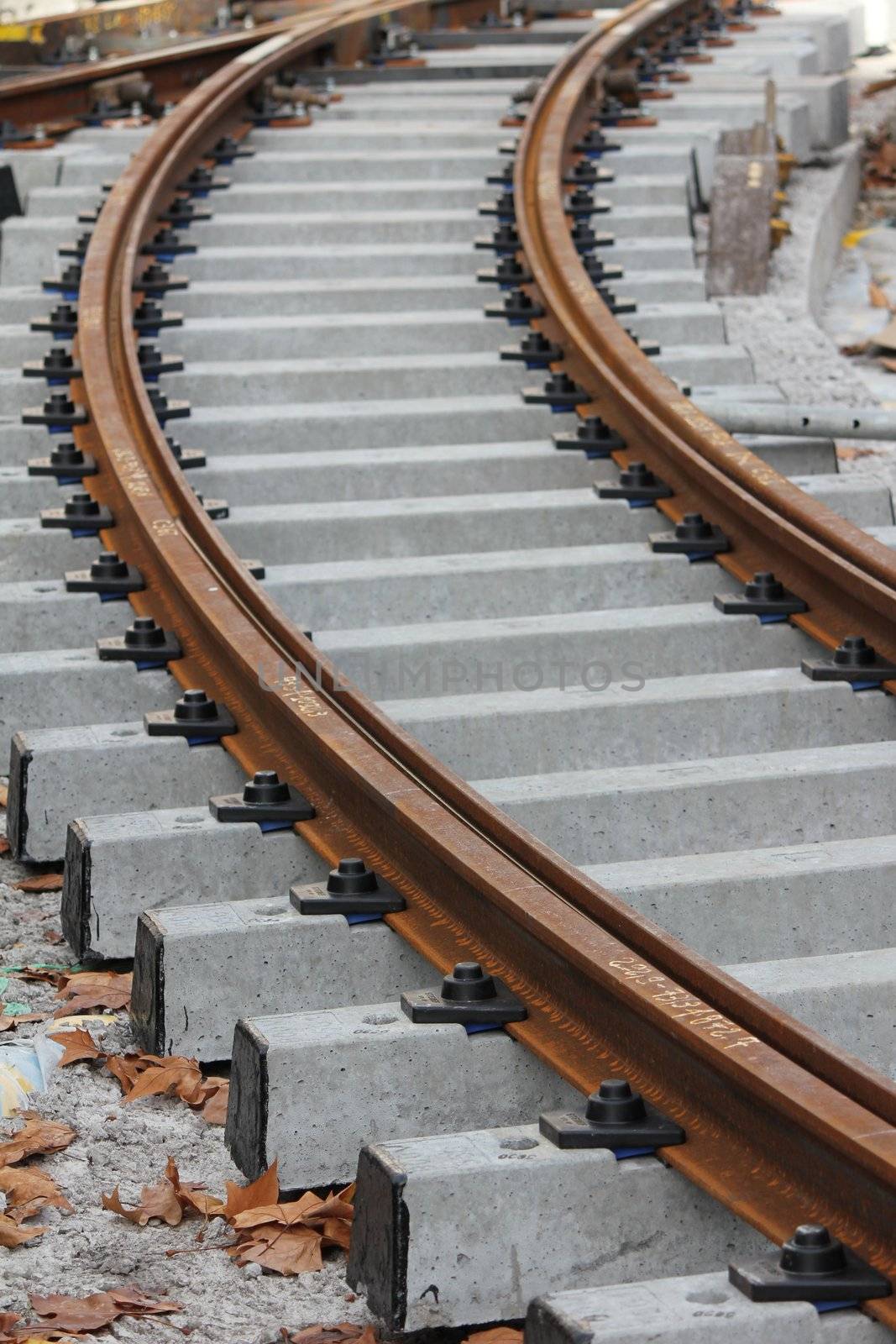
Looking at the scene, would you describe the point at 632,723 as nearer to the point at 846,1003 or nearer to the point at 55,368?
the point at 846,1003

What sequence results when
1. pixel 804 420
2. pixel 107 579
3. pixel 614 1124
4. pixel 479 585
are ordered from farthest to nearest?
pixel 804 420 → pixel 479 585 → pixel 107 579 → pixel 614 1124

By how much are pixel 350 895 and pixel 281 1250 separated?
38.6 inches

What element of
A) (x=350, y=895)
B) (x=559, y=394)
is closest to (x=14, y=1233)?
(x=350, y=895)

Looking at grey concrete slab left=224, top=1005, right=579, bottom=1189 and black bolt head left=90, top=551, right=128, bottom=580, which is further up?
black bolt head left=90, top=551, right=128, bottom=580

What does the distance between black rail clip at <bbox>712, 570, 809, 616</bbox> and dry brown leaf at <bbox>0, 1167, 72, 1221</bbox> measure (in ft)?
10.2

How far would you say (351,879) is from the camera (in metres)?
4.36

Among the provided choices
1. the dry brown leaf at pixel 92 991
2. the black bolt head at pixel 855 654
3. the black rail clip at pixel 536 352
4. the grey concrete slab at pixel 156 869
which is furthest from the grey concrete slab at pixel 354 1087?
the black rail clip at pixel 536 352

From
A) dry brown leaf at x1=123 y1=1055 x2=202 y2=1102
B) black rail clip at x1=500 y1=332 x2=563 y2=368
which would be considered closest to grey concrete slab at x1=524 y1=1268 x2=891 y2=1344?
dry brown leaf at x1=123 y1=1055 x2=202 y2=1102

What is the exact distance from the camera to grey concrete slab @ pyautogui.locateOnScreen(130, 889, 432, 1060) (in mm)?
4098

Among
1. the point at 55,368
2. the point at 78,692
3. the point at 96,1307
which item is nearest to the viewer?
the point at 96,1307

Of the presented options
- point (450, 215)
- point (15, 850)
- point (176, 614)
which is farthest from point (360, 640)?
point (450, 215)

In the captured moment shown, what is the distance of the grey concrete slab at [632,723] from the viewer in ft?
17.7

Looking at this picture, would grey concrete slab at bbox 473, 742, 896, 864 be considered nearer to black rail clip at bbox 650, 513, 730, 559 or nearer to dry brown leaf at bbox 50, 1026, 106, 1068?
dry brown leaf at bbox 50, 1026, 106, 1068

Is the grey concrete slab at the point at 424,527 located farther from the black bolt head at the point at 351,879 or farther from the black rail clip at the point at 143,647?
the black bolt head at the point at 351,879
